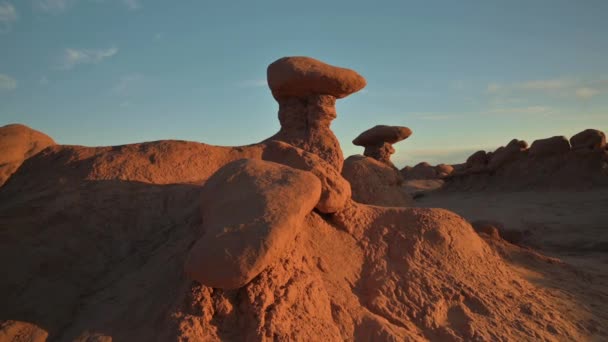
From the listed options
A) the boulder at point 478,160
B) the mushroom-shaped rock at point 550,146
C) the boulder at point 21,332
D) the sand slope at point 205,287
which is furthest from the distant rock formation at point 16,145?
the boulder at point 478,160

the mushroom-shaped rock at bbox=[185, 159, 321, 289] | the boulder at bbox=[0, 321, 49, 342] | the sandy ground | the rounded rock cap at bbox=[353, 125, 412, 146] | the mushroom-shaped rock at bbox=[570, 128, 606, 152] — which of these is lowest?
the sandy ground

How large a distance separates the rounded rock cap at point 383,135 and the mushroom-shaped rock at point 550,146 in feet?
12.3

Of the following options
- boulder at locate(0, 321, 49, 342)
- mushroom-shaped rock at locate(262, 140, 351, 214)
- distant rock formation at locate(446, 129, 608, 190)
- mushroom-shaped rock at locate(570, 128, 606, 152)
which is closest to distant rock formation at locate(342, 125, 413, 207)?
mushroom-shaped rock at locate(262, 140, 351, 214)

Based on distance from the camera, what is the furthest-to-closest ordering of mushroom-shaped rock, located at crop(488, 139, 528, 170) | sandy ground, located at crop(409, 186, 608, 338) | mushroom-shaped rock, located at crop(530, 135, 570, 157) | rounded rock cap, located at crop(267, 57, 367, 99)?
mushroom-shaped rock, located at crop(488, 139, 528, 170) < mushroom-shaped rock, located at crop(530, 135, 570, 157) < rounded rock cap, located at crop(267, 57, 367, 99) < sandy ground, located at crop(409, 186, 608, 338)

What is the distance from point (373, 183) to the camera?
789 centimetres

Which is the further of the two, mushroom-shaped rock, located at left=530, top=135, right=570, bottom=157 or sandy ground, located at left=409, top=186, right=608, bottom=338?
mushroom-shaped rock, located at left=530, top=135, right=570, bottom=157

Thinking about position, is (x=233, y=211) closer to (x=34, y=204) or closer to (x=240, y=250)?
(x=240, y=250)

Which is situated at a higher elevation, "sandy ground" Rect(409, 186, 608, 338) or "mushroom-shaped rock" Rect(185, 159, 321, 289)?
"mushroom-shaped rock" Rect(185, 159, 321, 289)

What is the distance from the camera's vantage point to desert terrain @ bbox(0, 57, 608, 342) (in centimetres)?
241

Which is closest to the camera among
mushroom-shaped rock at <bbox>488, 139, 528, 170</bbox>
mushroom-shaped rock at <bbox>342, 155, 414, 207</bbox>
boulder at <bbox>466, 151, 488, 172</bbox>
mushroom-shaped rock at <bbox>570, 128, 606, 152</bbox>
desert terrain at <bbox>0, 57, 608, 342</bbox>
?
desert terrain at <bbox>0, 57, 608, 342</bbox>

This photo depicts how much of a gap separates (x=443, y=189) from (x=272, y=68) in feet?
36.8

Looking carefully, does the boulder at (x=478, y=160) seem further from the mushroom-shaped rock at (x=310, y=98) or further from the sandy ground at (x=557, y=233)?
the mushroom-shaped rock at (x=310, y=98)

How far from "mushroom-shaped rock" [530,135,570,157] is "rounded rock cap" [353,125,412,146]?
3.75 meters

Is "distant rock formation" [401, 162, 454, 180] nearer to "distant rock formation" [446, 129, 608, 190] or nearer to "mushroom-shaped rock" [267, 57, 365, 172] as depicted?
"distant rock formation" [446, 129, 608, 190]
